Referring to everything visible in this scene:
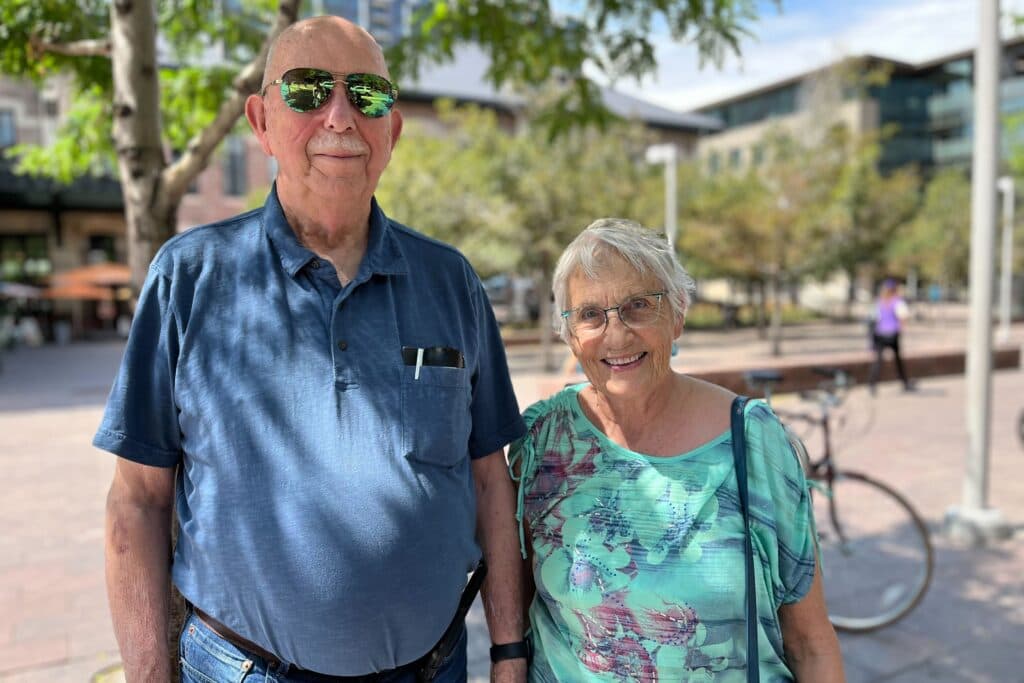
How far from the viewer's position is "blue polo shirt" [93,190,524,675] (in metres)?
→ 1.46

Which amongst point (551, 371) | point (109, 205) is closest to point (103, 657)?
point (551, 371)

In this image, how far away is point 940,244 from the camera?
33750 millimetres

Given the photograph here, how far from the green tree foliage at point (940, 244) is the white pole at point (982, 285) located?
30736 mm

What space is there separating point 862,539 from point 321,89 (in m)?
4.36

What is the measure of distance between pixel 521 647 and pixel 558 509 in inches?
13.1

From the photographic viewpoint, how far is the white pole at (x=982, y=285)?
5145 mm

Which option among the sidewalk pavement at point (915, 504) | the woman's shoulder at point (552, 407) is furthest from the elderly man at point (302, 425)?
the sidewalk pavement at point (915, 504)

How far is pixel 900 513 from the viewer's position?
427 centimetres

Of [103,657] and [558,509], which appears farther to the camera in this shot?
[103,657]

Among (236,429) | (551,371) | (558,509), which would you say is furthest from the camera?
(551,371)

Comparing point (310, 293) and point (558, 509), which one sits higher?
point (310, 293)

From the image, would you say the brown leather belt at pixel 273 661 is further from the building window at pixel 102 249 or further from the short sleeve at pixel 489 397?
the building window at pixel 102 249

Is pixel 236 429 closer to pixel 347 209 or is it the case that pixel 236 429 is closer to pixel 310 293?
pixel 310 293

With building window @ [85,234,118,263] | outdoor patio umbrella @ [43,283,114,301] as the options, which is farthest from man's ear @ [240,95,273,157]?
building window @ [85,234,118,263]
